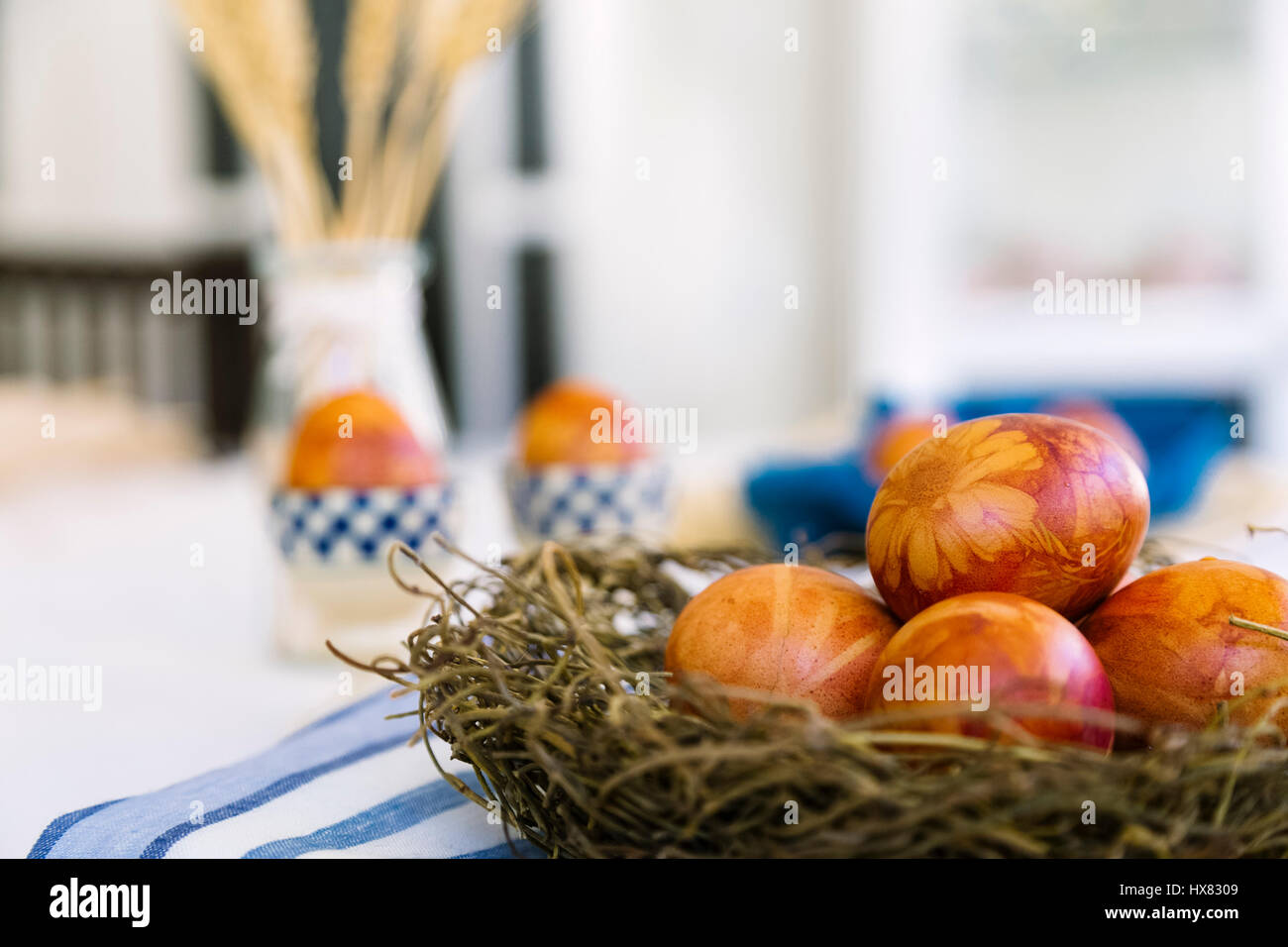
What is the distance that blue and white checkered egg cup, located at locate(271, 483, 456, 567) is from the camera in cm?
67

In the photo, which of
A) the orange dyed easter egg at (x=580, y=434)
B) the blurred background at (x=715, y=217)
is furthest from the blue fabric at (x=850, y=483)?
the blurred background at (x=715, y=217)

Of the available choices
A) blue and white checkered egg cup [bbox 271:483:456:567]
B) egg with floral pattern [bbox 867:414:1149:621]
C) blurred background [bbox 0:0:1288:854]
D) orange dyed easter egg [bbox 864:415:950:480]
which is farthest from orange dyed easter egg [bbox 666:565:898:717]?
blurred background [bbox 0:0:1288:854]

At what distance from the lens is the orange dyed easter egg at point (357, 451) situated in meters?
0.69

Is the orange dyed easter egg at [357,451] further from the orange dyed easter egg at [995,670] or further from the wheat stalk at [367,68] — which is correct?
the orange dyed easter egg at [995,670]

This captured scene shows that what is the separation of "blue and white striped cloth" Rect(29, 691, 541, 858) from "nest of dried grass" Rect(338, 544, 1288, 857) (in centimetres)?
5

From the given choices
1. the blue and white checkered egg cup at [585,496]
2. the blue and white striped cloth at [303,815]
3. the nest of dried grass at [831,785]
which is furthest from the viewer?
the blue and white checkered egg cup at [585,496]

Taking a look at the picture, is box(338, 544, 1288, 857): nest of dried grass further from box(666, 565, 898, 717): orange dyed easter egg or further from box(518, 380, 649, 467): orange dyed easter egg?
box(518, 380, 649, 467): orange dyed easter egg

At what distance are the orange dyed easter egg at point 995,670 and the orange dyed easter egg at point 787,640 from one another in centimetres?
3

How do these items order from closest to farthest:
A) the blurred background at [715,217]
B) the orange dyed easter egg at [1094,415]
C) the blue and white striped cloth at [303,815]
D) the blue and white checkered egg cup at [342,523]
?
1. the blue and white striped cloth at [303,815]
2. the blue and white checkered egg cup at [342,523]
3. the orange dyed easter egg at [1094,415]
4. the blurred background at [715,217]

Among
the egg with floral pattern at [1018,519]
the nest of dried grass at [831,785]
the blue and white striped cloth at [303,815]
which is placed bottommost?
the blue and white striped cloth at [303,815]

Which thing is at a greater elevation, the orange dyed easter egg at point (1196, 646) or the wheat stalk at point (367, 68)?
the wheat stalk at point (367, 68)

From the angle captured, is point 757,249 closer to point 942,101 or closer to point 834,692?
point 942,101

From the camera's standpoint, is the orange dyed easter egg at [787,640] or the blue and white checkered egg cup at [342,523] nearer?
the orange dyed easter egg at [787,640]
